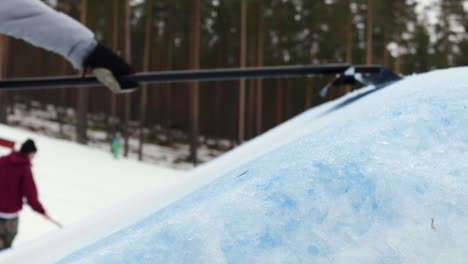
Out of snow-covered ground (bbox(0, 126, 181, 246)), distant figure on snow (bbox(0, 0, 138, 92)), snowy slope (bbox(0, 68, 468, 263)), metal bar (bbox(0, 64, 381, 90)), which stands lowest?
snow-covered ground (bbox(0, 126, 181, 246))

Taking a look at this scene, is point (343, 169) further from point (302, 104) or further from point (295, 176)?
point (302, 104)

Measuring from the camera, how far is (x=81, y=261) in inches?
28.8

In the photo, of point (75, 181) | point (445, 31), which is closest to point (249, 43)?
point (445, 31)

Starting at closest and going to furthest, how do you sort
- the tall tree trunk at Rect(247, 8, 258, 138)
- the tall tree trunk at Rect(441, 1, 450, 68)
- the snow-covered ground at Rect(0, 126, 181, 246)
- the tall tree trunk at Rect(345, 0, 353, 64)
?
the snow-covered ground at Rect(0, 126, 181, 246), the tall tree trunk at Rect(345, 0, 353, 64), the tall tree trunk at Rect(247, 8, 258, 138), the tall tree trunk at Rect(441, 1, 450, 68)

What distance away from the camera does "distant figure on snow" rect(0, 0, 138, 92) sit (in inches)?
45.6

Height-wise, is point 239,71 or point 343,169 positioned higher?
point 239,71

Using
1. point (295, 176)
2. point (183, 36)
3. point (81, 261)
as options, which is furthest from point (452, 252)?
point (183, 36)

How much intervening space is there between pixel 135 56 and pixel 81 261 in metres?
36.1

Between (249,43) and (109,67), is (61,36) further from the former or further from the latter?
(249,43)

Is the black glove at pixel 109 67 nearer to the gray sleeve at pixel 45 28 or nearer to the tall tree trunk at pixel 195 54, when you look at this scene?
the gray sleeve at pixel 45 28

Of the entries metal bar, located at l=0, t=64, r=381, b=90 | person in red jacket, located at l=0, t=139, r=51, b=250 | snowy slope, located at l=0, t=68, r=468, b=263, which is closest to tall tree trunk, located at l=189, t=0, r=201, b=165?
person in red jacket, located at l=0, t=139, r=51, b=250

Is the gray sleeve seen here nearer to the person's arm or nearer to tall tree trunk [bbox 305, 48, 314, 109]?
the person's arm

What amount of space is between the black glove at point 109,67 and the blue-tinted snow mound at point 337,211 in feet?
2.39

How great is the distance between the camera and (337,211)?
0.71 metres
